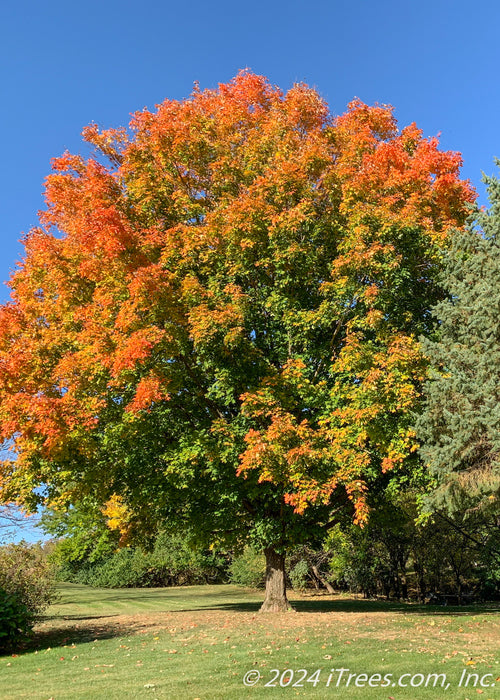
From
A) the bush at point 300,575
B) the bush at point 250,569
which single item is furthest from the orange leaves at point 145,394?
the bush at point 250,569

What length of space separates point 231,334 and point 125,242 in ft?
13.0

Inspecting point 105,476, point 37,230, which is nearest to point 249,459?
point 105,476

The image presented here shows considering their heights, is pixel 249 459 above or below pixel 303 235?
below

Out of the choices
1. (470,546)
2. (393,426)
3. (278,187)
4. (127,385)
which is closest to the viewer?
(393,426)

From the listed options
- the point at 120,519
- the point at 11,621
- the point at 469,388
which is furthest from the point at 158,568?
the point at 469,388

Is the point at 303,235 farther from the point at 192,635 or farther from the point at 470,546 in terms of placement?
the point at 470,546

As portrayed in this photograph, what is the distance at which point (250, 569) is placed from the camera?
2806 cm

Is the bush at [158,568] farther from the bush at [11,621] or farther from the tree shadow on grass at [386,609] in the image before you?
the bush at [11,621]

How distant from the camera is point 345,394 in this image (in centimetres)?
1162

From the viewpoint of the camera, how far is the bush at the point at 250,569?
1078 inches

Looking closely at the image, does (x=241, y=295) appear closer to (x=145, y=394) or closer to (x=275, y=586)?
(x=145, y=394)

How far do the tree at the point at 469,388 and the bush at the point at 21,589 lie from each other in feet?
28.7

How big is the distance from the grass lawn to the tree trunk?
4.88 ft

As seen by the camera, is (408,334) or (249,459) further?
(408,334)
